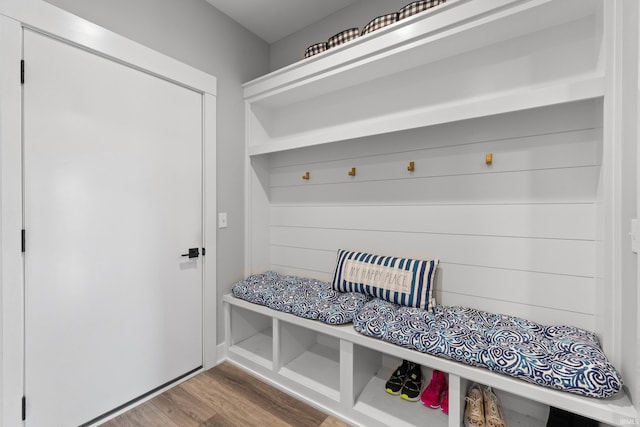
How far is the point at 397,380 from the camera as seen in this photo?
172 cm

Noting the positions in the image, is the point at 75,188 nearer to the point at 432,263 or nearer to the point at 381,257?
the point at 381,257

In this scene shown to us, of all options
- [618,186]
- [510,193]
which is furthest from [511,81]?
[618,186]

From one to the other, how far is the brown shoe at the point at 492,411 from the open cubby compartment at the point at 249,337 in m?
1.28

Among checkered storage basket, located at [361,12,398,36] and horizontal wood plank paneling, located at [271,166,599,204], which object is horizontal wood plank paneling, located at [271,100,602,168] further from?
checkered storage basket, located at [361,12,398,36]

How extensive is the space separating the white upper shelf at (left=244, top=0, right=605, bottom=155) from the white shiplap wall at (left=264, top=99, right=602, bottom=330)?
0.56 ft

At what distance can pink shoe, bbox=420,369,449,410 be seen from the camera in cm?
156

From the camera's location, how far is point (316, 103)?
2.25 meters

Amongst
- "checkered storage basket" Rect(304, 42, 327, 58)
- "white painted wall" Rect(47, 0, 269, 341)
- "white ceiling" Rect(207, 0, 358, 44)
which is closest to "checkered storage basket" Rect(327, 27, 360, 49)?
"checkered storage basket" Rect(304, 42, 327, 58)

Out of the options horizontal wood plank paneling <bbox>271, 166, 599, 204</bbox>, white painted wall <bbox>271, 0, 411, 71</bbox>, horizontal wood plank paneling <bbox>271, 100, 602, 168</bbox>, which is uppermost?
white painted wall <bbox>271, 0, 411, 71</bbox>

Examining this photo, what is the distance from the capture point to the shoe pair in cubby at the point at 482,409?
1.33 metres

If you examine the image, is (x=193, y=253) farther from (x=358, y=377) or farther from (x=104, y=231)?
(x=358, y=377)

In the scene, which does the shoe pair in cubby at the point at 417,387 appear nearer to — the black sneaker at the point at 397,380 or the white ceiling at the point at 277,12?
the black sneaker at the point at 397,380

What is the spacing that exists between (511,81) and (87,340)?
8.71ft

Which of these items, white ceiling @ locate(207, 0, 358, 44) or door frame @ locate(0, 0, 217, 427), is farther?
white ceiling @ locate(207, 0, 358, 44)
